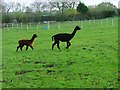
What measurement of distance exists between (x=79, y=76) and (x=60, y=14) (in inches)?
1101

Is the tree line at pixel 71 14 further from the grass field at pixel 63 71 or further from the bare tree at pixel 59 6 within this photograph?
the grass field at pixel 63 71

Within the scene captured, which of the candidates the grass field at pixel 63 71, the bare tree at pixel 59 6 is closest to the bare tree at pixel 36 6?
the bare tree at pixel 59 6

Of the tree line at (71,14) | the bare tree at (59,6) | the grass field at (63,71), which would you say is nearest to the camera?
the grass field at (63,71)

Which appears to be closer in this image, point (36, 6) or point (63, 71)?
point (63, 71)

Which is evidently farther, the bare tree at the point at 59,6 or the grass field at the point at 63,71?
the bare tree at the point at 59,6

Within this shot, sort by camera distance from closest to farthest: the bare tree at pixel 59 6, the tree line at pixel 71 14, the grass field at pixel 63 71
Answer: the grass field at pixel 63 71
the tree line at pixel 71 14
the bare tree at pixel 59 6

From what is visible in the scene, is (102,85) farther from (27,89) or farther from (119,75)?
(27,89)

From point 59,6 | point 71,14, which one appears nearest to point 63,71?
point 71,14

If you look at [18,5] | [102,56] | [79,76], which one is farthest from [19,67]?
[18,5]

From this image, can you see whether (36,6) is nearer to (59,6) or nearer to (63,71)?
(59,6)

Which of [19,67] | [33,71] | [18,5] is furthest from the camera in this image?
[18,5]

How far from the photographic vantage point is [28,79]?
5332 millimetres

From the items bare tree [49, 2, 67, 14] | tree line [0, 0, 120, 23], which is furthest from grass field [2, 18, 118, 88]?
bare tree [49, 2, 67, 14]

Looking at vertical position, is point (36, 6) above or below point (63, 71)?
above
